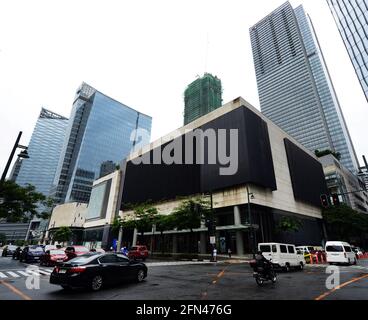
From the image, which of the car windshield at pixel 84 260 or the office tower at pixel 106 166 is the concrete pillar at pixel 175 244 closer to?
the car windshield at pixel 84 260

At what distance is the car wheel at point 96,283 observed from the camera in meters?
9.02

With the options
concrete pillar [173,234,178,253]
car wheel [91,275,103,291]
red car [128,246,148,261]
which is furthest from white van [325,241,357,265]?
concrete pillar [173,234,178,253]

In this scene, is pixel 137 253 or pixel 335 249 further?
pixel 137 253

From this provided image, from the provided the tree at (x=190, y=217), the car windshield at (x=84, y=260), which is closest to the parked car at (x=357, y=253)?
the tree at (x=190, y=217)

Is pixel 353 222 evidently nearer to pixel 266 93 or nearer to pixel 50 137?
pixel 266 93

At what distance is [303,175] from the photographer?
5638 centimetres

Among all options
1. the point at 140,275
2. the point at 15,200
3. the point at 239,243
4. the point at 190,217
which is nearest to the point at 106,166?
the point at 190,217

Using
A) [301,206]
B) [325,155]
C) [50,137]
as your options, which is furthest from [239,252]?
[50,137]

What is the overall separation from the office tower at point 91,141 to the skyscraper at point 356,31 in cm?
11281

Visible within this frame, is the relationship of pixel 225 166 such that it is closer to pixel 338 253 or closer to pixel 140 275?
pixel 338 253

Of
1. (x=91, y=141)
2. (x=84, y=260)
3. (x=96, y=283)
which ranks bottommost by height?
(x=96, y=283)

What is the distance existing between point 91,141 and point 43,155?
2569 inches

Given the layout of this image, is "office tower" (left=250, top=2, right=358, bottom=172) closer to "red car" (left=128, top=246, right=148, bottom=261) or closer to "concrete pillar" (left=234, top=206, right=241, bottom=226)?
"concrete pillar" (left=234, top=206, right=241, bottom=226)
